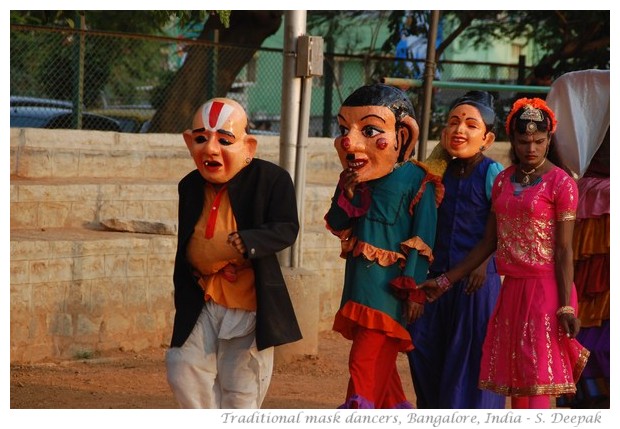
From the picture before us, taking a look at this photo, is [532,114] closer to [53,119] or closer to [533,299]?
[533,299]

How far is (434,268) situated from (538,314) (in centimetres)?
87

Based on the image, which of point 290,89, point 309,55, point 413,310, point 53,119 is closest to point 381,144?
point 413,310

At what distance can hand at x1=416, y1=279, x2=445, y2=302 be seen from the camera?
621cm

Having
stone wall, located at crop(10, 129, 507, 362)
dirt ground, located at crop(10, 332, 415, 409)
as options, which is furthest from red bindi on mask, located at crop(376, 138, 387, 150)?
stone wall, located at crop(10, 129, 507, 362)

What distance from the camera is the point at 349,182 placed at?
6.16m

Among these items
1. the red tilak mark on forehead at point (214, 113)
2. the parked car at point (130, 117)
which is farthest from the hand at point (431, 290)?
the parked car at point (130, 117)

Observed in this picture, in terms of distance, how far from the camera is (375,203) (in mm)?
6168

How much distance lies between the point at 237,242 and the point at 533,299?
1526 millimetres

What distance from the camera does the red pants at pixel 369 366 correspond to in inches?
238

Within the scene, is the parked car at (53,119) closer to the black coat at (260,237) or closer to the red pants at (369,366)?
the black coat at (260,237)

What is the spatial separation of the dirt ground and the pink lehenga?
2.58 meters

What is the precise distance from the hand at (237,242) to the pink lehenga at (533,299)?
54.6 inches

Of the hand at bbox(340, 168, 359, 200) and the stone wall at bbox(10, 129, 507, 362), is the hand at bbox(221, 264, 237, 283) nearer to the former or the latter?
the hand at bbox(340, 168, 359, 200)
